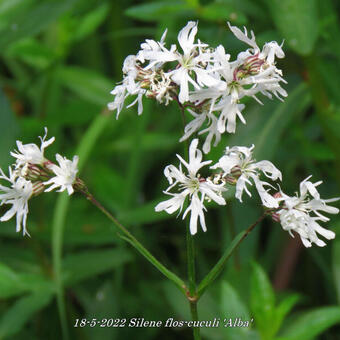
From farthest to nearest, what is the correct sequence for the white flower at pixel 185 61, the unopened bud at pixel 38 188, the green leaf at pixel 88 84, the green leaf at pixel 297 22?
1. the green leaf at pixel 88 84
2. the green leaf at pixel 297 22
3. the unopened bud at pixel 38 188
4. the white flower at pixel 185 61

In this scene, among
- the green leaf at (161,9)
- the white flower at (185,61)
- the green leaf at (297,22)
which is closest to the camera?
the white flower at (185,61)

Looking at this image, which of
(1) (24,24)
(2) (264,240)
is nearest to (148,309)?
(2) (264,240)

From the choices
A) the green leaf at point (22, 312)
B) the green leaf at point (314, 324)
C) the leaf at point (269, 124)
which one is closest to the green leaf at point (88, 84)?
the leaf at point (269, 124)

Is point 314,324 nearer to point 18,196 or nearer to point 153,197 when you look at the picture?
point 18,196

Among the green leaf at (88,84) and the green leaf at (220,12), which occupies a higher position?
the green leaf at (220,12)

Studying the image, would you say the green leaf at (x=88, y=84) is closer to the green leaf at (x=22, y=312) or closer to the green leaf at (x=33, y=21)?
the green leaf at (x=33, y=21)

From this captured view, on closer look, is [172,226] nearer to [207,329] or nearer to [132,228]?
[132,228]

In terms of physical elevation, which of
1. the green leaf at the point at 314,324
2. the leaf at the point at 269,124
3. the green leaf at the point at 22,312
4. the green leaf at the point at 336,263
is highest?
the leaf at the point at 269,124
